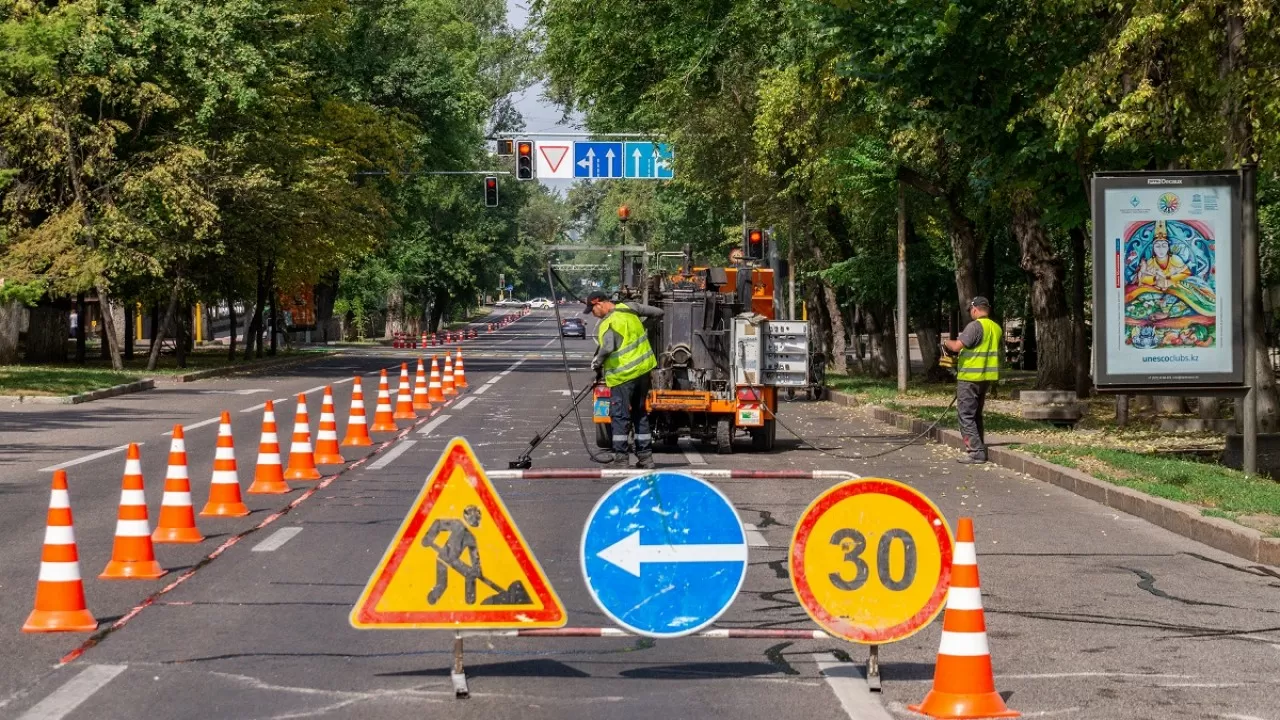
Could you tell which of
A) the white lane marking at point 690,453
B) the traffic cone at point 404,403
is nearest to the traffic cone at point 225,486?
the white lane marking at point 690,453

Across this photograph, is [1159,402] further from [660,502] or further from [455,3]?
[455,3]

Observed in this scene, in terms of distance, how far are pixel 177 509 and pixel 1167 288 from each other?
10.5 meters

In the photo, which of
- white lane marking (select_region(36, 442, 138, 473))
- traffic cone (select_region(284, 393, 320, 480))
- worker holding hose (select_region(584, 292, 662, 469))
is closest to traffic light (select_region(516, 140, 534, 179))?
white lane marking (select_region(36, 442, 138, 473))

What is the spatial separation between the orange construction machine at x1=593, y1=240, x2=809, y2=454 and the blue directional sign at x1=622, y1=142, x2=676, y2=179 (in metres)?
23.6

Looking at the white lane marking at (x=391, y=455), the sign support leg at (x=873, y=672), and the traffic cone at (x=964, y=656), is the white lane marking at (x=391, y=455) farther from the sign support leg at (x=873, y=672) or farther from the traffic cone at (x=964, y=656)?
the traffic cone at (x=964, y=656)

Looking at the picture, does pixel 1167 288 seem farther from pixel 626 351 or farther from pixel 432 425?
pixel 432 425

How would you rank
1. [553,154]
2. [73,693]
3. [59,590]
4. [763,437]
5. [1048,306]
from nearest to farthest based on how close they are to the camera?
[73,693] < [59,590] < [763,437] < [1048,306] < [553,154]

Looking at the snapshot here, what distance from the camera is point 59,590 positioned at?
30.5 feet

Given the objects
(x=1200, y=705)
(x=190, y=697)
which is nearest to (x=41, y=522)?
(x=190, y=697)

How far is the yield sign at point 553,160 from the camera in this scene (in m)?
46.5

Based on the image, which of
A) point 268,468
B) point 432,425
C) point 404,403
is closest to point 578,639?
point 268,468

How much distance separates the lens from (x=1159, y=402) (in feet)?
94.1

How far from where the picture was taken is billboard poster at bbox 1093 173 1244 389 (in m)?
18.2

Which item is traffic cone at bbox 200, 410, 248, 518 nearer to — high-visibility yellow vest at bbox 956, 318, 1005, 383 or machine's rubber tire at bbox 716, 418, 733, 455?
machine's rubber tire at bbox 716, 418, 733, 455
